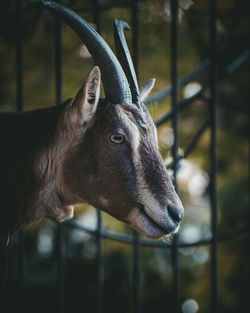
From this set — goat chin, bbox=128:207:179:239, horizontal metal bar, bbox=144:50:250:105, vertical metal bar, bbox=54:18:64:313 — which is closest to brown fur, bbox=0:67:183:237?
goat chin, bbox=128:207:179:239

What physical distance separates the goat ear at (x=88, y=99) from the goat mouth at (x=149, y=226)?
49 cm

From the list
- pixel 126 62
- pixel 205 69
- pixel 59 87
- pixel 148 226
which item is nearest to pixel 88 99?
pixel 126 62

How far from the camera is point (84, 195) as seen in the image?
1.76 metres

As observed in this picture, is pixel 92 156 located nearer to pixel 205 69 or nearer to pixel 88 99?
pixel 88 99

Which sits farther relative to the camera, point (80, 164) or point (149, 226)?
point (80, 164)

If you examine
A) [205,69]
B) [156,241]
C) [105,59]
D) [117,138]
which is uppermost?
[205,69]

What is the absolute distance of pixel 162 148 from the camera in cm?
270

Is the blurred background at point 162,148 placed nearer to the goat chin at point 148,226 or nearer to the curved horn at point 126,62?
the curved horn at point 126,62

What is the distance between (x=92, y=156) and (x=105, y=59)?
47cm

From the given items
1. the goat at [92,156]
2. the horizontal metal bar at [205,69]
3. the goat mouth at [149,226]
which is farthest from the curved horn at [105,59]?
the horizontal metal bar at [205,69]

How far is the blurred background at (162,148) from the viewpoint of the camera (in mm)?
3826

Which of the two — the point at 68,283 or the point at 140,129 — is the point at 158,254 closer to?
the point at 68,283

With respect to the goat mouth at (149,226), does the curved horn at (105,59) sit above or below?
above

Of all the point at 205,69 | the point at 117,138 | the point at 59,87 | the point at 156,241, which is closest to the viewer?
the point at 117,138
